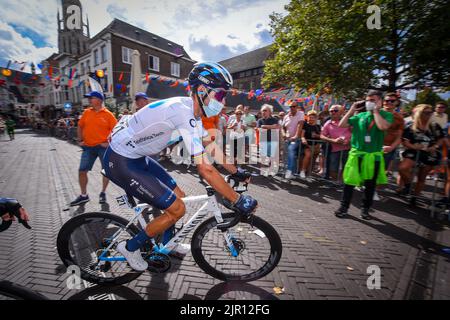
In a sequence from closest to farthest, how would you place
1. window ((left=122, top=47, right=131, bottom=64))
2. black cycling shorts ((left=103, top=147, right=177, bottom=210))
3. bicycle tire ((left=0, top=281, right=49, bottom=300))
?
bicycle tire ((left=0, top=281, right=49, bottom=300)) → black cycling shorts ((left=103, top=147, right=177, bottom=210)) → window ((left=122, top=47, right=131, bottom=64))

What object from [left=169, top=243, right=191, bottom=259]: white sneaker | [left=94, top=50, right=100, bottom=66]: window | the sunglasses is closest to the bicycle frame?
[left=169, top=243, right=191, bottom=259]: white sneaker

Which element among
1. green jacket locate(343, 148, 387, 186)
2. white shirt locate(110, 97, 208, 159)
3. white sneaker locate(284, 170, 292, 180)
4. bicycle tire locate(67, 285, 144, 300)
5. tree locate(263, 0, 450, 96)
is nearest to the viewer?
white shirt locate(110, 97, 208, 159)

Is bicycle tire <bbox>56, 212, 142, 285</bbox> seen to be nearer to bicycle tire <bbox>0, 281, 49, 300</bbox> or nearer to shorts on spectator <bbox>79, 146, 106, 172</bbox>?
bicycle tire <bbox>0, 281, 49, 300</bbox>

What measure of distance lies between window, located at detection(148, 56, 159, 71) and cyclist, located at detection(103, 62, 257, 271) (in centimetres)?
3482

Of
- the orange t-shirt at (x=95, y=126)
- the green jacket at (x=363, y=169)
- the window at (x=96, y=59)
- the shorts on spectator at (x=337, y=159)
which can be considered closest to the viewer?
the green jacket at (x=363, y=169)

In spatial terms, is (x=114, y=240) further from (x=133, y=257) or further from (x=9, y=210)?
(x=9, y=210)

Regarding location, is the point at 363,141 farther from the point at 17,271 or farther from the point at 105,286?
the point at 17,271

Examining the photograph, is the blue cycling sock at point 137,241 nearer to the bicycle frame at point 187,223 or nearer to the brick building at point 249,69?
the bicycle frame at point 187,223

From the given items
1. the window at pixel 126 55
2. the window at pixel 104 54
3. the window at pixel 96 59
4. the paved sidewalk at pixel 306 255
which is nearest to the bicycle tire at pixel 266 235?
the paved sidewalk at pixel 306 255

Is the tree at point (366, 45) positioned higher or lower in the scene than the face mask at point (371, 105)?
higher

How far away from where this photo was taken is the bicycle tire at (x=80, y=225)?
232cm

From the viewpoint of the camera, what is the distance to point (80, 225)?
2.34 m

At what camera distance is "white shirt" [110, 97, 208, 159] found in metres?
2.04
